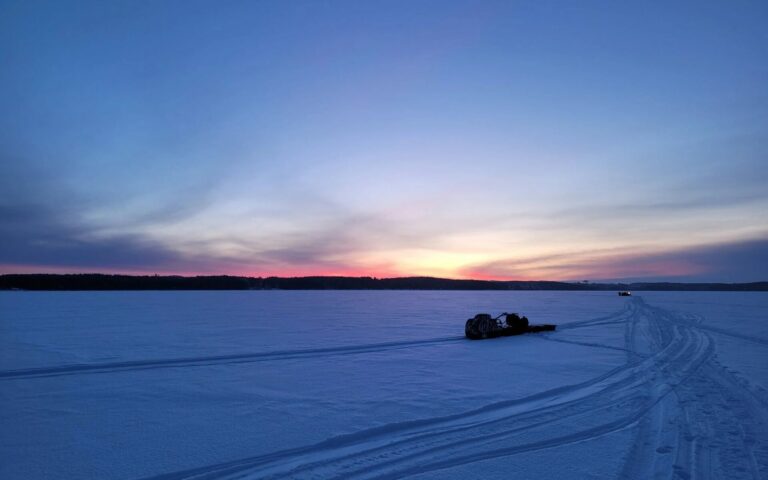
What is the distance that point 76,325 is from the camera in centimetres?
2141

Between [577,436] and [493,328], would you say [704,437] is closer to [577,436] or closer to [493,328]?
[577,436]

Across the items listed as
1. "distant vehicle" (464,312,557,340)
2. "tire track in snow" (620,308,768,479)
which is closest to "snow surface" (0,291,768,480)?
"tire track in snow" (620,308,768,479)

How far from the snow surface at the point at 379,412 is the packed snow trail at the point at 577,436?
0.03m

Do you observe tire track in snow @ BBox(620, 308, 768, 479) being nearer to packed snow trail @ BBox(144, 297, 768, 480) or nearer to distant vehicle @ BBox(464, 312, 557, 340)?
packed snow trail @ BBox(144, 297, 768, 480)

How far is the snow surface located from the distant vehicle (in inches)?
145

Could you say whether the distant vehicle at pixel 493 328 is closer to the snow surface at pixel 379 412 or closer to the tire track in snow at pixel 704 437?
the snow surface at pixel 379 412

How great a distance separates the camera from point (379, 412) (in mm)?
7027

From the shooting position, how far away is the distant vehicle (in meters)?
17.8

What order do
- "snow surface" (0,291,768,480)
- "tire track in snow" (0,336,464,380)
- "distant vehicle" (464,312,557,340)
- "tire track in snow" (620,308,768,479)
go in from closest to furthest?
"tire track in snow" (620,308,768,479), "snow surface" (0,291,768,480), "tire track in snow" (0,336,464,380), "distant vehicle" (464,312,557,340)

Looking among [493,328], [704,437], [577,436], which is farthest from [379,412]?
[493,328]

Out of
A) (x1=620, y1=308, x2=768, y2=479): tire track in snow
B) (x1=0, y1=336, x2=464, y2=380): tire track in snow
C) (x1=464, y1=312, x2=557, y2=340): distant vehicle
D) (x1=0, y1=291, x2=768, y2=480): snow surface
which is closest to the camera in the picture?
(x1=620, y1=308, x2=768, y2=479): tire track in snow

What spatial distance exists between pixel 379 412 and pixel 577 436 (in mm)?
2978

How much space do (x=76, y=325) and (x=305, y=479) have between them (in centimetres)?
2236

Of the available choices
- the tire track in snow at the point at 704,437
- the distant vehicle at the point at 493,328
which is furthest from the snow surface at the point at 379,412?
the distant vehicle at the point at 493,328
